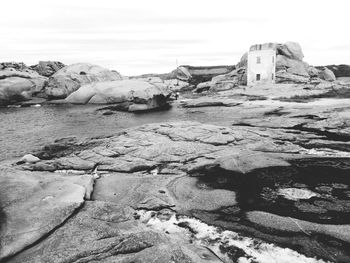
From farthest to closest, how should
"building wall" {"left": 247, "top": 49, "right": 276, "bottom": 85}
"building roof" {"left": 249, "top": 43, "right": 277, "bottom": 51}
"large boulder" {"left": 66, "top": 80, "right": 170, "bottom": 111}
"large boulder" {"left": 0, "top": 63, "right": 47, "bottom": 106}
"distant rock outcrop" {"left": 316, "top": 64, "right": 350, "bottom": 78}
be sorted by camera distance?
"distant rock outcrop" {"left": 316, "top": 64, "right": 350, "bottom": 78} < "building roof" {"left": 249, "top": 43, "right": 277, "bottom": 51} < "building wall" {"left": 247, "top": 49, "right": 276, "bottom": 85} < "large boulder" {"left": 0, "top": 63, "right": 47, "bottom": 106} < "large boulder" {"left": 66, "top": 80, "right": 170, "bottom": 111}

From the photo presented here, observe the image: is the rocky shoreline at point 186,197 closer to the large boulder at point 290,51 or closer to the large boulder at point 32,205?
the large boulder at point 32,205

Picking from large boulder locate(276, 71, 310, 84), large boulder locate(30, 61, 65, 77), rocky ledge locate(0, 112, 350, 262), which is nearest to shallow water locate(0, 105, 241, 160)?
rocky ledge locate(0, 112, 350, 262)

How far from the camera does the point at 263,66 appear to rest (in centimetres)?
5144

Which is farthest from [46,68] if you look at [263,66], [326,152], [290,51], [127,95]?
[326,152]

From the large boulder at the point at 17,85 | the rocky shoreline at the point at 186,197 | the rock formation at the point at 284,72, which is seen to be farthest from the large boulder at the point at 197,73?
the rocky shoreline at the point at 186,197

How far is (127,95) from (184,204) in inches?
1206

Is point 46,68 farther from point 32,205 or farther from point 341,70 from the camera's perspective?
point 341,70

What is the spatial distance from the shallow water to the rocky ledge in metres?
6.26

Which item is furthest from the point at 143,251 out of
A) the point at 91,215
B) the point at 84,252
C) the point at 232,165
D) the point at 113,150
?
the point at 113,150

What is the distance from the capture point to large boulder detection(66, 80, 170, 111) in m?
33.0

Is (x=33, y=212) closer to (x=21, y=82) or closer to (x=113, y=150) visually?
(x=113, y=150)

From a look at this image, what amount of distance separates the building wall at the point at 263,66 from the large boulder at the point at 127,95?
20761 millimetres

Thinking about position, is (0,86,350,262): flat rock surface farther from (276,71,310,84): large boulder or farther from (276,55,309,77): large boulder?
(276,55,309,77): large boulder

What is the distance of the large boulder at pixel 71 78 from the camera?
44.1 meters
